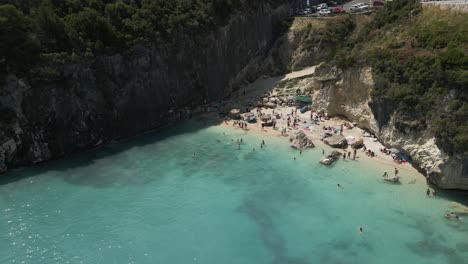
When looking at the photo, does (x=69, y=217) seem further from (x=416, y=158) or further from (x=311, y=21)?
(x=311, y=21)

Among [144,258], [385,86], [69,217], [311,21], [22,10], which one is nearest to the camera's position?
[144,258]

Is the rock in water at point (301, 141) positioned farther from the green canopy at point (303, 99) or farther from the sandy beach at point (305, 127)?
the green canopy at point (303, 99)

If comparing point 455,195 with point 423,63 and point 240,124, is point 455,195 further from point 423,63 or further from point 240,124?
point 240,124

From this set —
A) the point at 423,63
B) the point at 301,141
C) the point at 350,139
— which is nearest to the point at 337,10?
the point at 350,139

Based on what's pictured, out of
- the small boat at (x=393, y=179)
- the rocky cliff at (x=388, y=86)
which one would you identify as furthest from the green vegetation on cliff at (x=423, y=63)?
the small boat at (x=393, y=179)

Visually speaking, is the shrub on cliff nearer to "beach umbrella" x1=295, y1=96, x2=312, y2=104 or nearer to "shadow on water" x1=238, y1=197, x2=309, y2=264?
"beach umbrella" x1=295, y1=96, x2=312, y2=104

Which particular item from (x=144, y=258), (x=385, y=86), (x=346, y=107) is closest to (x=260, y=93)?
(x=346, y=107)

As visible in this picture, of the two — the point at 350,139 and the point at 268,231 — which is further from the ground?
the point at 350,139
